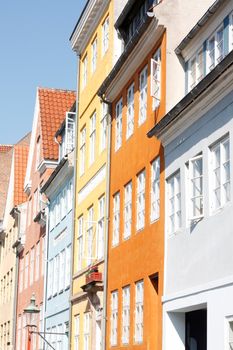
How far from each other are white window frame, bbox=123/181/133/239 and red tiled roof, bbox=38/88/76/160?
16.8 meters

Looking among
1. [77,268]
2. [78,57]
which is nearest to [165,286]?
[77,268]

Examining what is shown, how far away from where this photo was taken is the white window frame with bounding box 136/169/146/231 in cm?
2234

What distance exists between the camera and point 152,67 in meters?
21.8

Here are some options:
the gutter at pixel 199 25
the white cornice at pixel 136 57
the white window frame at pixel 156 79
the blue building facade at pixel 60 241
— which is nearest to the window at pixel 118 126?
the white cornice at pixel 136 57

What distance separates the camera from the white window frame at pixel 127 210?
23594 millimetres

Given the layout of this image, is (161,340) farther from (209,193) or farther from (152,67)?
(152,67)

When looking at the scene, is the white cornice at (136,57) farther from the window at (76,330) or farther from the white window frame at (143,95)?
the window at (76,330)

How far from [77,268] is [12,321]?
61.4 feet

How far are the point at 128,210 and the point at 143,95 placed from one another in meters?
2.91

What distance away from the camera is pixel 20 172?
52000mm

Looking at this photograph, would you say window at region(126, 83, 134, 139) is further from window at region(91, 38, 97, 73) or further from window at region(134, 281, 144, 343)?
window at region(91, 38, 97, 73)

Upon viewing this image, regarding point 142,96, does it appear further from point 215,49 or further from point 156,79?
point 215,49

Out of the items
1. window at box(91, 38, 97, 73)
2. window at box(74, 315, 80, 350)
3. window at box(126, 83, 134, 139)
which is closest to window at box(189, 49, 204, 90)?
window at box(126, 83, 134, 139)

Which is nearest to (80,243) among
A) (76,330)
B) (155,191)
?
(76,330)
